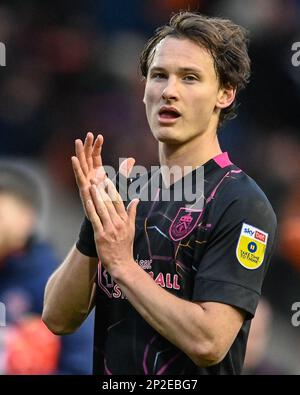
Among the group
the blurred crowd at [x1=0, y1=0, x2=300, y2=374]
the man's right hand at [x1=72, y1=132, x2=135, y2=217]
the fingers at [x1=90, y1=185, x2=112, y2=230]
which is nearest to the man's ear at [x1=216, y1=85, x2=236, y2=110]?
the man's right hand at [x1=72, y1=132, x2=135, y2=217]

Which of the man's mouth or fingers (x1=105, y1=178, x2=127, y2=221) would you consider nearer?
fingers (x1=105, y1=178, x2=127, y2=221)

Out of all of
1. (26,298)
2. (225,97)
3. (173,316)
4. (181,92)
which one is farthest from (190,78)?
(26,298)

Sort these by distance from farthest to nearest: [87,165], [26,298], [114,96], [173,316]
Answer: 1. [114,96]
2. [26,298]
3. [87,165]
4. [173,316]

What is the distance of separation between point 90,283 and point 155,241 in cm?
30

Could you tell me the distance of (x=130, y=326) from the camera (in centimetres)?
242

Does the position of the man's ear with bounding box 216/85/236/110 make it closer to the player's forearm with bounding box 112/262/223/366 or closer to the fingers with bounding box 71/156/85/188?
the fingers with bounding box 71/156/85/188

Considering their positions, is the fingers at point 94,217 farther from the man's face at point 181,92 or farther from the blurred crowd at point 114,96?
the blurred crowd at point 114,96

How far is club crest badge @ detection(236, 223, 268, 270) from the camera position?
229 centimetres

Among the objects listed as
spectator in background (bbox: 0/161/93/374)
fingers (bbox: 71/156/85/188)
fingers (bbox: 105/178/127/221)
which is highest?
fingers (bbox: 71/156/85/188)

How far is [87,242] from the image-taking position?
100 inches

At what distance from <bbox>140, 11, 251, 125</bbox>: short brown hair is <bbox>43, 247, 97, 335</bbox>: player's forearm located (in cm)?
73

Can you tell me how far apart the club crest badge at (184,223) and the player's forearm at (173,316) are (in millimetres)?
219

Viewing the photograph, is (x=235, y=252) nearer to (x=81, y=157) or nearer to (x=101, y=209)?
(x=101, y=209)

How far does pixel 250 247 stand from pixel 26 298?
7.41ft
